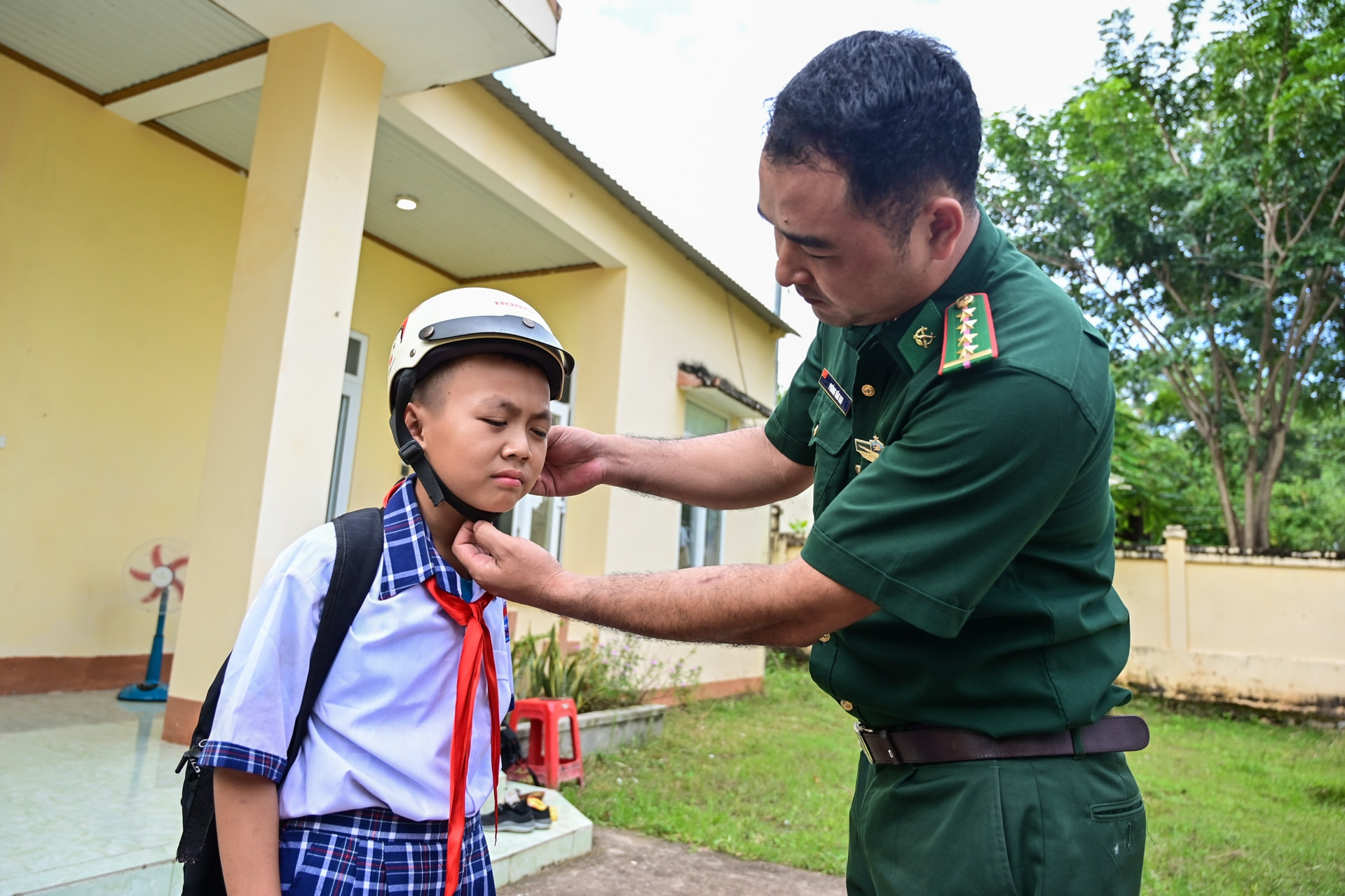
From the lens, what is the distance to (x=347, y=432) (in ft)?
24.7

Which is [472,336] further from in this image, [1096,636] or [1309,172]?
[1309,172]

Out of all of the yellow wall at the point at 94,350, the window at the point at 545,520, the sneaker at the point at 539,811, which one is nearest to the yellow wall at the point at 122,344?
the yellow wall at the point at 94,350

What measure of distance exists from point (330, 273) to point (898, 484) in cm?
416

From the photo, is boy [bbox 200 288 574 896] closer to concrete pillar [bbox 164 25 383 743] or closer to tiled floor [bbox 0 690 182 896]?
tiled floor [bbox 0 690 182 896]

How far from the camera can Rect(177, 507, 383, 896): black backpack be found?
4.57 ft

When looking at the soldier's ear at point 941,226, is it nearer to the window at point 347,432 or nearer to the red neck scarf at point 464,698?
the red neck scarf at point 464,698

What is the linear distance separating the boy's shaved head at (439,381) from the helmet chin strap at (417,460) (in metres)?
0.02

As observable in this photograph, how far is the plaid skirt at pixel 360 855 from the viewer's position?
1365 millimetres

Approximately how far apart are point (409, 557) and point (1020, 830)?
3.95 ft

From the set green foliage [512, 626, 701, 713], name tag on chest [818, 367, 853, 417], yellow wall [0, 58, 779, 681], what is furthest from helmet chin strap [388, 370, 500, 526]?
yellow wall [0, 58, 779, 681]

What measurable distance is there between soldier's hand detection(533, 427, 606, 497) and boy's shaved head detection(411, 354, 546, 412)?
509 mm

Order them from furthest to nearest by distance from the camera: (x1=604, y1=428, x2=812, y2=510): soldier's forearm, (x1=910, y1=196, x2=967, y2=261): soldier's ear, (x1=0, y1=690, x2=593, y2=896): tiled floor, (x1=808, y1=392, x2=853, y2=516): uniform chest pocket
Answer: (x1=0, y1=690, x2=593, y2=896): tiled floor, (x1=604, y1=428, x2=812, y2=510): soldier's forearm, (x1=808, y1=392, x2=853, y2=516): uniform chest pocket, (x1=910, y1=196, x2=967, y2=261): soldier's ear

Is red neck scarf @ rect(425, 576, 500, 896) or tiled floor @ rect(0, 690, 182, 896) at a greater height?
red neck scarf @ rect(425, 576, 500, 896)

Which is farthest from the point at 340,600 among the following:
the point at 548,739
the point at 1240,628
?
the point at 1240,628
